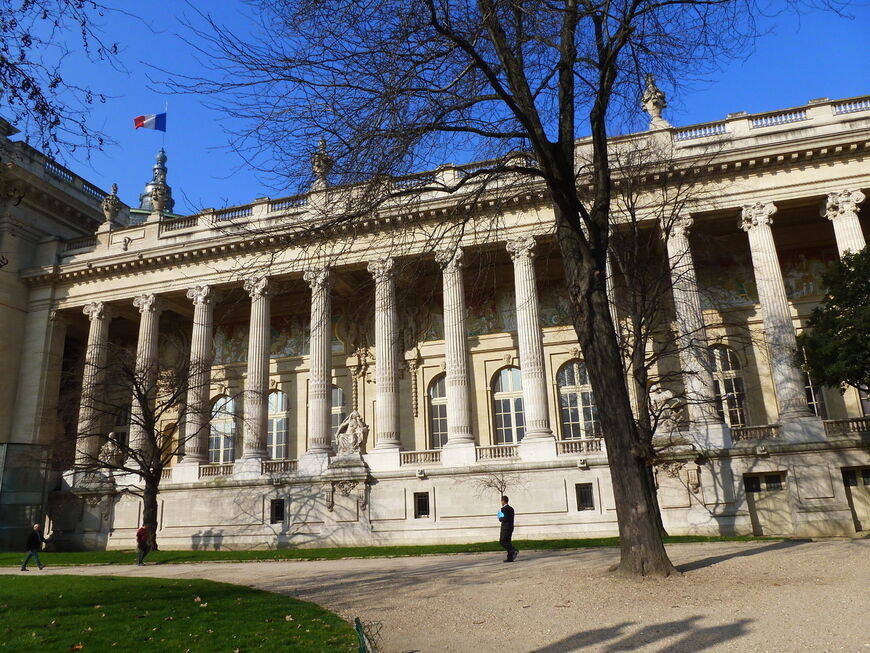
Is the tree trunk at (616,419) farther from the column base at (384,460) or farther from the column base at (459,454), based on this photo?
the column base at (384,460)

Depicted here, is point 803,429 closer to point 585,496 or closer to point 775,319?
point 775,319

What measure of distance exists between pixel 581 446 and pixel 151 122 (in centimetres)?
2946

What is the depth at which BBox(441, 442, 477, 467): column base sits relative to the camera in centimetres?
2540

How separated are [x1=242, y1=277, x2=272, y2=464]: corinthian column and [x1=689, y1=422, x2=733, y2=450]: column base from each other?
676 inches

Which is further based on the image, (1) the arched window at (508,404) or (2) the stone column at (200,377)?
A: (1) the arched window at (508,404)

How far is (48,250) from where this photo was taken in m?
34.8

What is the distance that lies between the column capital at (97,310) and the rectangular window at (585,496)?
23.8 metres

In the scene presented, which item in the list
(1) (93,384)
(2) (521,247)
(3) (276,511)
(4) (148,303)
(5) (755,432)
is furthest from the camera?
(4) (148,303)

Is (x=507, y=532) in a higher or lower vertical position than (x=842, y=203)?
lower

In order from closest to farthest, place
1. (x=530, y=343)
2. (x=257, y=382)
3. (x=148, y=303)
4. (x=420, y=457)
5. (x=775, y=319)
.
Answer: (x=775, y=319)
(x=530, y=343)
(x=420, y=457)
(x=257, y=382)
(x=148, y=303)

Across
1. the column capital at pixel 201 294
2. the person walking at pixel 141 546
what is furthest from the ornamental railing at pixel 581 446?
the column capital at pixel 201 294

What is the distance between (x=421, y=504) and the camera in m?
25.6

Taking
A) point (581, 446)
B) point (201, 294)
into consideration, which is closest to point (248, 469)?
point (201, 294)

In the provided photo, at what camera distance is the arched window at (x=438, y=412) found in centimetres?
3127
